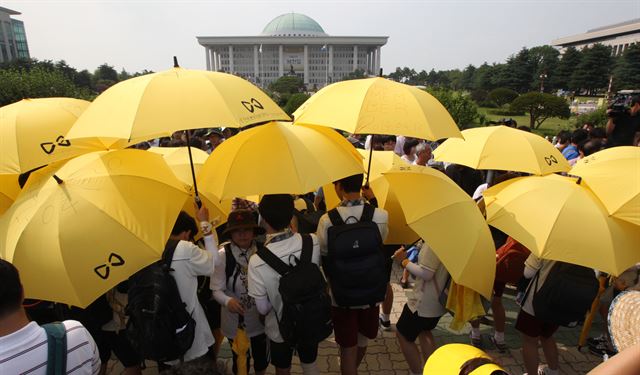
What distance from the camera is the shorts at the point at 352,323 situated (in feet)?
9.36

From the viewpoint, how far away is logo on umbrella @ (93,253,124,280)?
2008 mm

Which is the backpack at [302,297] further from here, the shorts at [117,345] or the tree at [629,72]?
the tree at [629,72]

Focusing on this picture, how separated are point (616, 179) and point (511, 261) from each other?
1.09 m

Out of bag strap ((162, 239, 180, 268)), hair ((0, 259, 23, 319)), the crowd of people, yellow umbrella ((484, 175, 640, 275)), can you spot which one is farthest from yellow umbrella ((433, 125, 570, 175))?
hair ((0, 259, 23, 319))

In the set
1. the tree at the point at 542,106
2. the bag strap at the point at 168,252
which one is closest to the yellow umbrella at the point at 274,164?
the bag strap at the point at 168,252

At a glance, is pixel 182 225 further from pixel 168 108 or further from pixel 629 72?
pixel 629 72

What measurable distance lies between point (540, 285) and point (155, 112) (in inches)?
116

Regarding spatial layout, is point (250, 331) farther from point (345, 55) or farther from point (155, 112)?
point (345, 55)

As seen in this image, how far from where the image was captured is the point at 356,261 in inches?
101

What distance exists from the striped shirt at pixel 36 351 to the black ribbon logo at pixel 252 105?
4.95ft

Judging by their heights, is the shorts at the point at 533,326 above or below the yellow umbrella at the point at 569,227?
below

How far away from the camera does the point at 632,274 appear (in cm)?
329

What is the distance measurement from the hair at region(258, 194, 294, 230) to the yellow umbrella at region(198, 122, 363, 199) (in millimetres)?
56

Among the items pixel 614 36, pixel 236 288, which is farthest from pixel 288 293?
pixel 614 36
